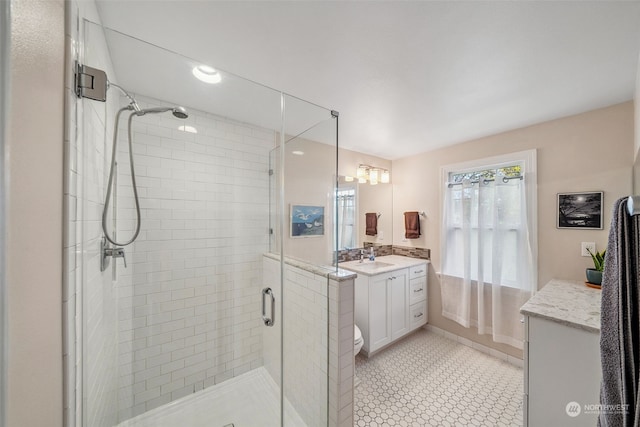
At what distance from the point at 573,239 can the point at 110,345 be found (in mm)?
3600

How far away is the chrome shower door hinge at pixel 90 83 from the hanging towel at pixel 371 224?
2729 mm

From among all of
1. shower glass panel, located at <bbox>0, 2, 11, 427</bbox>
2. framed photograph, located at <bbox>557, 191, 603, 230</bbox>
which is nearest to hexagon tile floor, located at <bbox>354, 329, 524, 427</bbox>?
framed photograph, located at <bbox>557, 191, 603, 230</bbox>

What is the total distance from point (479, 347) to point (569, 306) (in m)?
1.49

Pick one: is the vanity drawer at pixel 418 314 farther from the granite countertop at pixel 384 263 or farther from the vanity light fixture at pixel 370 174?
the vanity light fixture at pixel 370 174

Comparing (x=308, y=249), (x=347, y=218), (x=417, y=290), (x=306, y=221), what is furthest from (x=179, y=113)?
(x=417, y=290)

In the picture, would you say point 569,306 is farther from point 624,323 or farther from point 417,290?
point 417,290

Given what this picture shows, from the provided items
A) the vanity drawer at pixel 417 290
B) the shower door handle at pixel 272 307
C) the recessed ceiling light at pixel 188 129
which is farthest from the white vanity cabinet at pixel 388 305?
the recessed ceiling light at pixel 188 129

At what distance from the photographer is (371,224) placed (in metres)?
3.15

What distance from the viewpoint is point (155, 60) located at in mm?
1345

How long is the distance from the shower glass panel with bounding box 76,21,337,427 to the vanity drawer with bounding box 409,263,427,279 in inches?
52.5

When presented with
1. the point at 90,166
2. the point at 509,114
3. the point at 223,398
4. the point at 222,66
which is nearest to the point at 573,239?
the point at 509,114

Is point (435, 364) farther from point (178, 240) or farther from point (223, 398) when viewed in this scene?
point (178, 240)

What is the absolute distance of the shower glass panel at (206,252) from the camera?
138 cm

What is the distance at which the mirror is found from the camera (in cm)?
286
